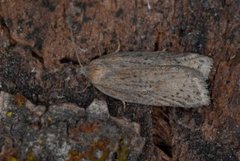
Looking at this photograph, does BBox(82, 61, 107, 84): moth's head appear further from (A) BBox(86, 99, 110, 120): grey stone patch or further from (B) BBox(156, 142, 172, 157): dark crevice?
(B) BBox(156, 142, 172, 157): dark crevice

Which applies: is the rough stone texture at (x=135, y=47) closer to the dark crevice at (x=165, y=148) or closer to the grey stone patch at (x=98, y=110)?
the dark crevice at (x=165, y=148)

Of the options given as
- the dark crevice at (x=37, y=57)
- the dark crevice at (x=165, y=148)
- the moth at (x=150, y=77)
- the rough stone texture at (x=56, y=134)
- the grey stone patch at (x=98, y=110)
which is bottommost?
the dark crevice at (x=165, y=148)

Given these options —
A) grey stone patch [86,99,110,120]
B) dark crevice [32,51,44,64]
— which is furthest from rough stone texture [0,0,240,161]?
grey stone patch [86,99,110,120]

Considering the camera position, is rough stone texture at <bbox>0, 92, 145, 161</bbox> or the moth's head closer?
rough stone texture at <bbox>0, 92, 145, 161</bbox>

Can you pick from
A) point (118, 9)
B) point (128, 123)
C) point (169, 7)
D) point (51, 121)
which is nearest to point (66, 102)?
point (51, 121)

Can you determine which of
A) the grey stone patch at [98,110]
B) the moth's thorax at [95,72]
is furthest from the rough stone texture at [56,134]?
the moth's thorax at [95,72]
